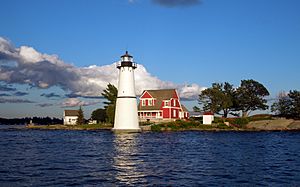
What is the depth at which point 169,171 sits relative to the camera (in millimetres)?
20656

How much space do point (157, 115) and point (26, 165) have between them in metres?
62.1

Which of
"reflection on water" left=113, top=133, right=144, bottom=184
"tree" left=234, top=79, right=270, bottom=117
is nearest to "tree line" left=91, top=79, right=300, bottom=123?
"tree" left=234, top=79, right=270, bottom=117

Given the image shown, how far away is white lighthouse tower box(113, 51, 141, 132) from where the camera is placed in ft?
196

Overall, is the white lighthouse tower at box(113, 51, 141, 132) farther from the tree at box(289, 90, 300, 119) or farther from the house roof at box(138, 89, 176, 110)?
the tree at box(289, 90, 300, 119)

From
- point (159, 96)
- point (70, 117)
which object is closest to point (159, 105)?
point (159, 96)

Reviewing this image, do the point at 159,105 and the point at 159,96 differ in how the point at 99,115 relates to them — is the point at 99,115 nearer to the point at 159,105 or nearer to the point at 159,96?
the point at 159,96

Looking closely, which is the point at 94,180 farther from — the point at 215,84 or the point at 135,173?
the point at 215,84

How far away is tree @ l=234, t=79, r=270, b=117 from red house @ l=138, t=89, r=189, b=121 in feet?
58.3

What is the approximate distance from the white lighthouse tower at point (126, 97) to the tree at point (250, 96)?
42.9 metres

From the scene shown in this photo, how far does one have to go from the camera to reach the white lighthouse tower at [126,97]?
59.8 metres

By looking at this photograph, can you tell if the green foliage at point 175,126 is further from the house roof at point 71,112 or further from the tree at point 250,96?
the house roof at point 71,112

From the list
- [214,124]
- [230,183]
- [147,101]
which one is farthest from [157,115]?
[230,183]

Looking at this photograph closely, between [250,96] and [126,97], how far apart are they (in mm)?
45747

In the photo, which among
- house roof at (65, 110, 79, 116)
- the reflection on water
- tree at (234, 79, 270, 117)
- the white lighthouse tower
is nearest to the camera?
the reflection on water
